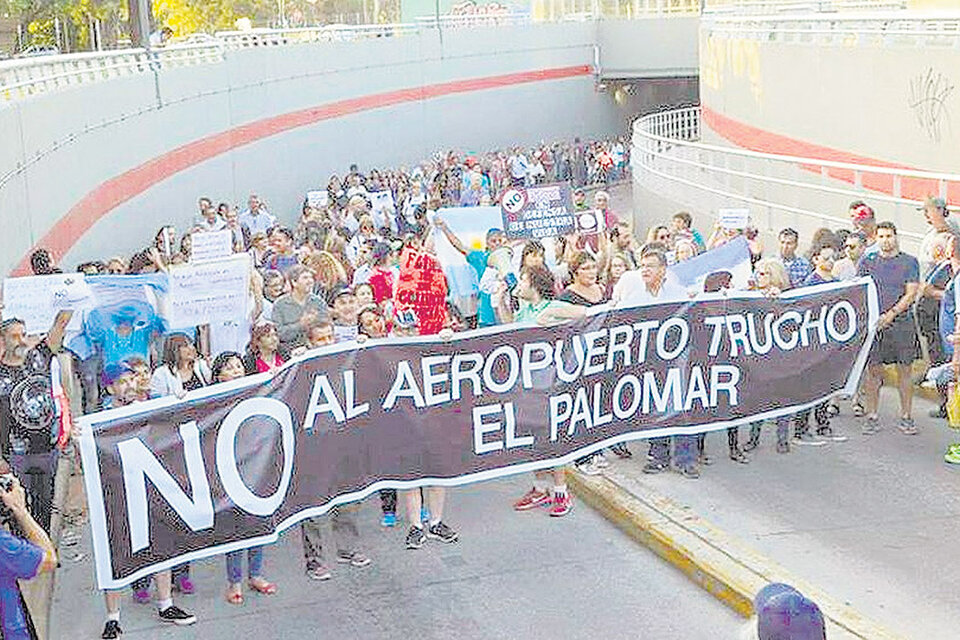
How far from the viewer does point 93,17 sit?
3422 centimetres

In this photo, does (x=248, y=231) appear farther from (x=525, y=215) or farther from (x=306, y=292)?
(x=306, y=292)

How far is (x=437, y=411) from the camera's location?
934 cm

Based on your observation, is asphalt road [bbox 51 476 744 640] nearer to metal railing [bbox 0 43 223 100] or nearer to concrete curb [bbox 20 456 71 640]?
concrete curb [bbox 20 456 71 640]

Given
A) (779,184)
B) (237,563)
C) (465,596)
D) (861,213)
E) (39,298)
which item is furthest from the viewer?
(779,184)

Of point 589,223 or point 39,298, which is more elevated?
point 39,298

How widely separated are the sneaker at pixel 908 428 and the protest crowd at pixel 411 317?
0.01m

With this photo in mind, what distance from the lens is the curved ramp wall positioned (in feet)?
53.2

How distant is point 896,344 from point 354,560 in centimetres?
449

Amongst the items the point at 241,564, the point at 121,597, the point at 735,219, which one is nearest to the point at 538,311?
the point at 241,564

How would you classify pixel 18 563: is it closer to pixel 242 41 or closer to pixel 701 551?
pixel 701 551

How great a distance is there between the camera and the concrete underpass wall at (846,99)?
754 inches

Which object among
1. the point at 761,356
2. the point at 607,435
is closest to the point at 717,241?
the point at 761,356

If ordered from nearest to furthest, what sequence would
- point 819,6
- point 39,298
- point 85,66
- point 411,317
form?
1. point 39,298
2. point 411,317
3. point 85,66
4. point 819,6

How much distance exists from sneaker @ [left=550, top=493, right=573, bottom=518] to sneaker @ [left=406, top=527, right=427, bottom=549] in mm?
972
